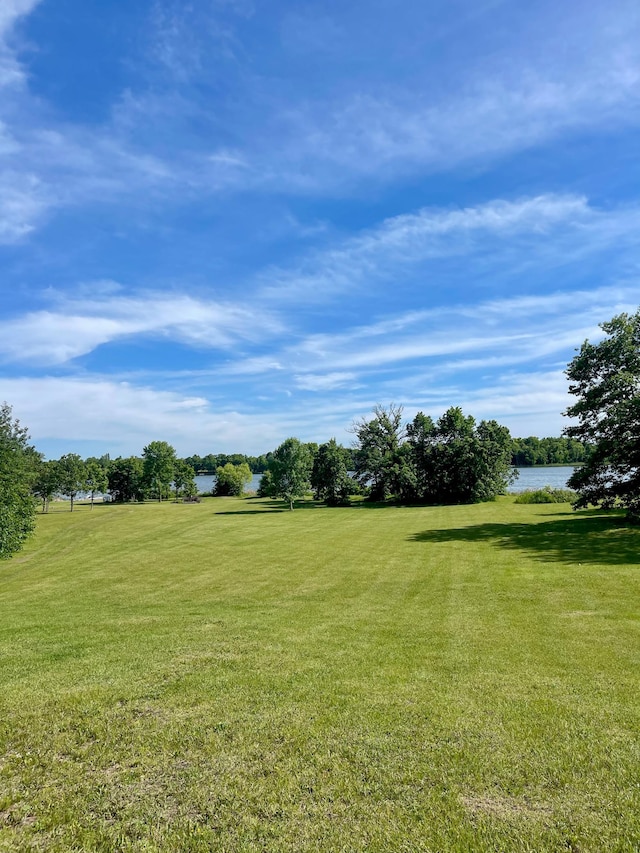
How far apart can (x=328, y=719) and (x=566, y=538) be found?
71.4ft

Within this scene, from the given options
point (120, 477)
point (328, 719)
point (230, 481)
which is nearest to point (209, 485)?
point (230, 481)

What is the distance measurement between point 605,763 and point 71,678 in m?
7.51

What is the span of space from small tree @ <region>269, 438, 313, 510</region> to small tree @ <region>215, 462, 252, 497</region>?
1546 inches

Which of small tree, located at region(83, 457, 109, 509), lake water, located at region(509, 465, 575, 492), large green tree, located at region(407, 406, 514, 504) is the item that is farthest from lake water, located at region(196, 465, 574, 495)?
small tree, located at region(83, 457, 109, 509)

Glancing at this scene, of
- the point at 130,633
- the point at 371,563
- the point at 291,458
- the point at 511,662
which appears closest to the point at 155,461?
the point at 291,458

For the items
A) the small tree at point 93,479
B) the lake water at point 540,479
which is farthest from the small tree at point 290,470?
the small tree at point 93,479

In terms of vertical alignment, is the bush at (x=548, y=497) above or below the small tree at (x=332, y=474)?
below

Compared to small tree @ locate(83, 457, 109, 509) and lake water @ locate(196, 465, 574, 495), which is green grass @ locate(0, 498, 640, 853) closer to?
lake water @ locate(196, 465, 574, 495)

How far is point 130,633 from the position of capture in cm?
1084

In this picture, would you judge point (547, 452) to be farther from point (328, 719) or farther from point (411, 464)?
point (328, 719)

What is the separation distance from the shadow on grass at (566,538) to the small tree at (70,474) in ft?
185

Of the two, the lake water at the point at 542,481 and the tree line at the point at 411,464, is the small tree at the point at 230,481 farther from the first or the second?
the lake water at the point at 542,481

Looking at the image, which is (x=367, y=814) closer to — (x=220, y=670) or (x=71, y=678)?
(x=220, y=670)

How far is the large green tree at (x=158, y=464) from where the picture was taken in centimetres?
7731
